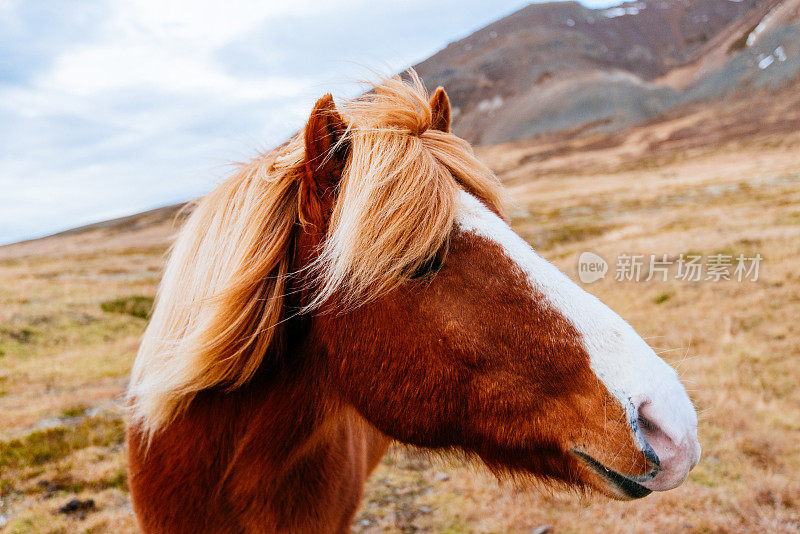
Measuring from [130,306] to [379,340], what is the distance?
17349 mm

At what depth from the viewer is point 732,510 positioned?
4.87 meters

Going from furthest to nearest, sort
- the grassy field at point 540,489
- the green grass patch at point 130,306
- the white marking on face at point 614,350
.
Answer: the green grass patch at point 130,306
the grassy field at point 540,489
the white marking on face at point 614,350

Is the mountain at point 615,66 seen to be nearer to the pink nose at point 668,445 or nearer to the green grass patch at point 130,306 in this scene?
the green grass patch at point 130,306

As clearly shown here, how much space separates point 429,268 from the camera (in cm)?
179

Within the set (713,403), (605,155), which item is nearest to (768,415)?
(713,403)

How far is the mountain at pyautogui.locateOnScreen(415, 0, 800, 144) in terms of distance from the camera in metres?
103

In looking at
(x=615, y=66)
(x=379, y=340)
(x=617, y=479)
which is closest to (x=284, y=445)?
(x=379, y=340)

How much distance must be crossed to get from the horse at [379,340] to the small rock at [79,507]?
13.3 ft

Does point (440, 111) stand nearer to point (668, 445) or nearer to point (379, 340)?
point (379, 340)

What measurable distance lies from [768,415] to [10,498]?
31.6ft

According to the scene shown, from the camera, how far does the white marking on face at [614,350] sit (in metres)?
1.51
